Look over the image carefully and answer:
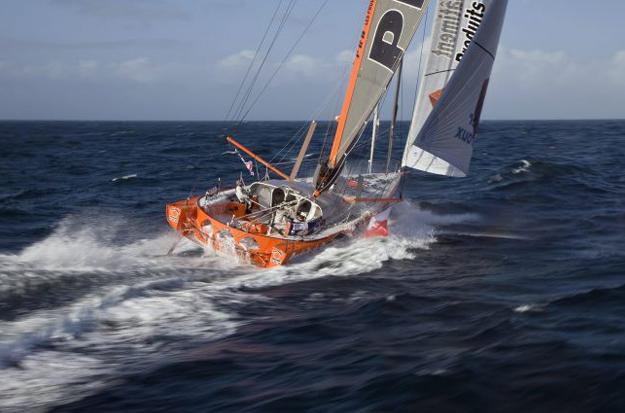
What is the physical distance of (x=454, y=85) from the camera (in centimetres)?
1609

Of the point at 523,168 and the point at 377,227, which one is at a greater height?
the point at 523,168

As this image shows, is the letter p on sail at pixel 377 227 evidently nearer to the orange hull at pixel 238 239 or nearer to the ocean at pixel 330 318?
the ocean at pixel 330 318

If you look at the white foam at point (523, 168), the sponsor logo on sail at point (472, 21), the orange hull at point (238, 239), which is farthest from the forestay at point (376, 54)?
the white foam at point (523, 168)

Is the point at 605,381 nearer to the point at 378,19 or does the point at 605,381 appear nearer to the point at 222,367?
the point at 222,367

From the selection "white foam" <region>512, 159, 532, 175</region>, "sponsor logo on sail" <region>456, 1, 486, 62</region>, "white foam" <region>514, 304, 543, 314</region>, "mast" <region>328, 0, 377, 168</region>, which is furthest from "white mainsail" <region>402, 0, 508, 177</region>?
"white foam" <region>512, 159, 532, 175</region>

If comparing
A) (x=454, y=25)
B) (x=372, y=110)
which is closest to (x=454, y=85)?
(x=454, y=25)

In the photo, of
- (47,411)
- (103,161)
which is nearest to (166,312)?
(47,411)

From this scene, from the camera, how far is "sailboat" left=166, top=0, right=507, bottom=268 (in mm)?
15430

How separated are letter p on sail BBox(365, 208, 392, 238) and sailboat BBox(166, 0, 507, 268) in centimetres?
2

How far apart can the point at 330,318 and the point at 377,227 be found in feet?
17.6

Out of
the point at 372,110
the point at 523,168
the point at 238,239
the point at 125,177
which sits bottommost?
the point at 125,177

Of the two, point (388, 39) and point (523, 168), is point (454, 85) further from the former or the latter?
point (523, 168)

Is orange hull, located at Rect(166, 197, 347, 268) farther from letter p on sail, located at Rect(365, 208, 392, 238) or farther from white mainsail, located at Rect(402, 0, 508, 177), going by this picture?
white mainsail, located at Rect(402, 0, 508, 177)

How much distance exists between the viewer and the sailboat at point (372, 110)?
15.4 metres
